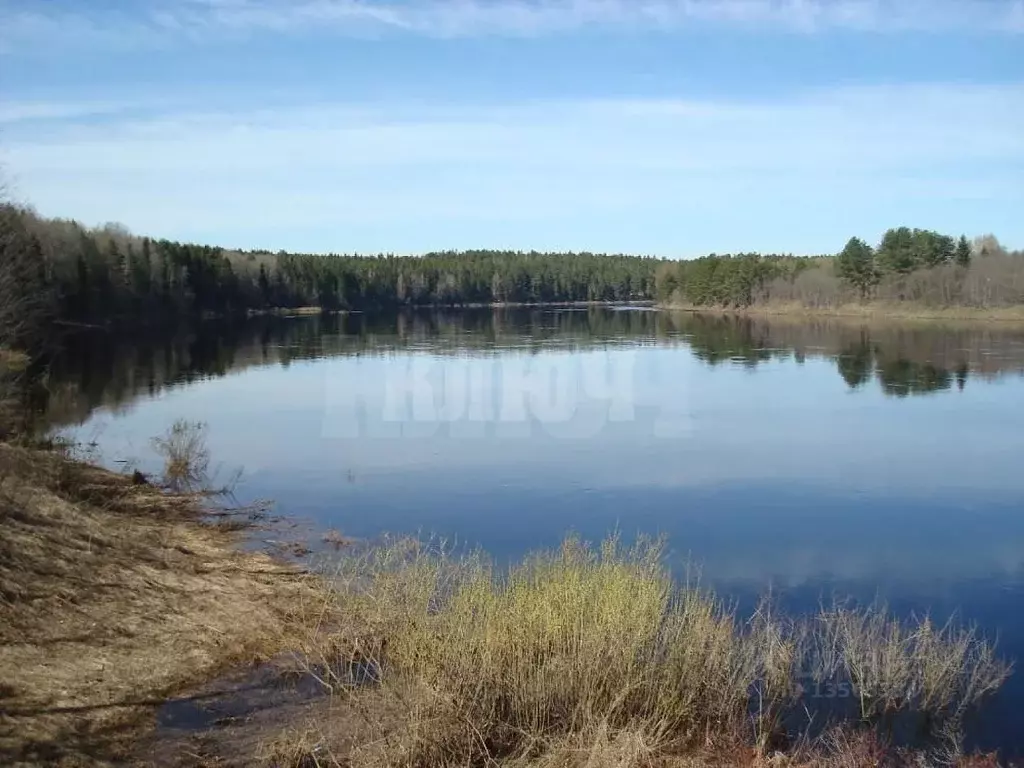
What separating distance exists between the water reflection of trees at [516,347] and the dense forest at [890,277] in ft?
23.9

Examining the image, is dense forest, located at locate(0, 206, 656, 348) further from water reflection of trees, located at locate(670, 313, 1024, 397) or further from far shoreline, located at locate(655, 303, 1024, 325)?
far shoreline, located at locate(655, 303, 1024, 325)

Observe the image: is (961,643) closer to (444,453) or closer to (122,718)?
(122,718)

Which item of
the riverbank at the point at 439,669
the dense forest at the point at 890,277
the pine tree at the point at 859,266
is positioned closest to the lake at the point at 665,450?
the riverbank at the point at 439,669

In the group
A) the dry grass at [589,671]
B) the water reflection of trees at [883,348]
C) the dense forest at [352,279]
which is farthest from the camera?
the dense forest at [352,279]

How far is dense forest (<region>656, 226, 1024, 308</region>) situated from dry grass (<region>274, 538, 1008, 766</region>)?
73.0m

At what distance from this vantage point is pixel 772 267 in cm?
9956

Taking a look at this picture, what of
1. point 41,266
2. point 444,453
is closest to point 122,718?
point 444,453

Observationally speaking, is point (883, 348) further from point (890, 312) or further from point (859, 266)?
point (859, 266)

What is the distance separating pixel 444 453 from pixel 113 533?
1098 centimetres

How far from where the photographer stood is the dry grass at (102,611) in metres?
8.21

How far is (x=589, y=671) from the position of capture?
8.19m

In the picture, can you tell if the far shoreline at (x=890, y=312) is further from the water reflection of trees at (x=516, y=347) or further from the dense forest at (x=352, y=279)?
the water reflection of trees at (x=516, y=347)

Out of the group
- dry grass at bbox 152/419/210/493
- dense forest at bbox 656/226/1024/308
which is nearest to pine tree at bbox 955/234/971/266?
dense forest at bbox 656/226/1024/308

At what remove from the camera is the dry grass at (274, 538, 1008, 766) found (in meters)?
7.75
